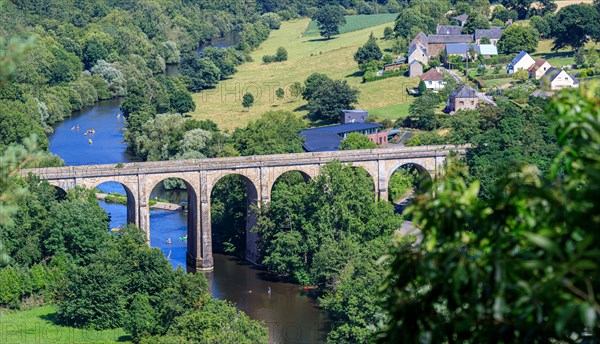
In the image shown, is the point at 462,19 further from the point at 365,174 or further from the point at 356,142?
the point at 365,174

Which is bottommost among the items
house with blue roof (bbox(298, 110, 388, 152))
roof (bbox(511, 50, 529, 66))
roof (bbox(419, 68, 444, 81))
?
house with blue roof (bbox(298, 110, 388, 152))

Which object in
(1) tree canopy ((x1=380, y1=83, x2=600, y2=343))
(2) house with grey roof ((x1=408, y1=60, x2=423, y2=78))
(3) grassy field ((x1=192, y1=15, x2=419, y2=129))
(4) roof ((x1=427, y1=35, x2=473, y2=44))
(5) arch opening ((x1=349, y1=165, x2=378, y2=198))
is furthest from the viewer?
(4) roof ((x1=427, y1=35, x2=473, y2=44))

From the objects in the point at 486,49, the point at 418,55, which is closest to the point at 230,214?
the point at 418,55

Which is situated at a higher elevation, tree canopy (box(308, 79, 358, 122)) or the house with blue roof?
tree canopy (box(308, 79, 358, 122))

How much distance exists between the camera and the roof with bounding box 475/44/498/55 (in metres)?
134

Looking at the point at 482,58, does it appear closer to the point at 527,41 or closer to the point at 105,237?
the point at 527,41

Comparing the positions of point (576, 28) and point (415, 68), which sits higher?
point (576, 28)

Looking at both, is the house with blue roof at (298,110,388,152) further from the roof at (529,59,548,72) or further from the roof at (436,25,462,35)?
the roof at (436,25,462,35)

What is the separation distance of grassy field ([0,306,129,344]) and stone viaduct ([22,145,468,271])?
14580 millimetres

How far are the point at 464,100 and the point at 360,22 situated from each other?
243ft

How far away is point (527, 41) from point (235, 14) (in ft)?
242

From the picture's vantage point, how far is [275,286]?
76188mm

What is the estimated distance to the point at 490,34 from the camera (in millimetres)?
140000

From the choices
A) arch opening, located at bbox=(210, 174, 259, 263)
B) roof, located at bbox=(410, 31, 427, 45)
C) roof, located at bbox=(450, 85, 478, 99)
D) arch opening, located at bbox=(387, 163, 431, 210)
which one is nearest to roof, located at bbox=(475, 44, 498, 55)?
roof, located at bbox=(410, 31, 427, 45)
